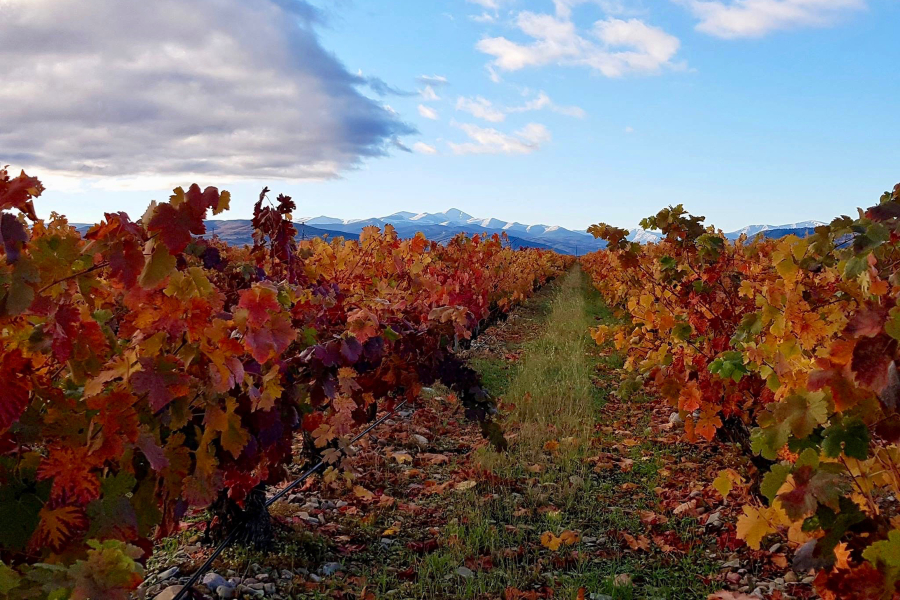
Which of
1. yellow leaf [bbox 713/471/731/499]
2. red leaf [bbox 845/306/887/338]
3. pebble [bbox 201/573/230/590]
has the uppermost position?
red leaf [bbox 845/306/887/338]

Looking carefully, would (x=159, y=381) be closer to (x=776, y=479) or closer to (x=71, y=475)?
(x=71, y=475)

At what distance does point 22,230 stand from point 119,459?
Result: 0.69m

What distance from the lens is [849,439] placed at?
1.49 meters

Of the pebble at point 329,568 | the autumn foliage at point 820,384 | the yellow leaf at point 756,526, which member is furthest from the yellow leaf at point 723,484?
the pebble at point 329,568

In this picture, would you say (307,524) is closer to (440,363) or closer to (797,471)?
(440,363)

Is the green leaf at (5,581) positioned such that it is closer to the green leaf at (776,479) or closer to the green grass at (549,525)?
the green leaf at (776,479)

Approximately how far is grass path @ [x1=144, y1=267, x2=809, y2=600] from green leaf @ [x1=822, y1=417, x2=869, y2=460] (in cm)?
180

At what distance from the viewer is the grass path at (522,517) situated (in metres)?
3.14

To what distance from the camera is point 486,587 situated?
3070mm

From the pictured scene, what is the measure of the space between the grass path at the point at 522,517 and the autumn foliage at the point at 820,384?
2.24ft

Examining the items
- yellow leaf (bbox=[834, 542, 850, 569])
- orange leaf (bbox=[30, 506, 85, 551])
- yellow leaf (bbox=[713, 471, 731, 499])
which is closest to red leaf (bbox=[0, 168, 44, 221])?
orange leaf (bbox=[30, 506, 85, 551])

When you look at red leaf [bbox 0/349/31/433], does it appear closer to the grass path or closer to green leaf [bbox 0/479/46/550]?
green leaf [bbox 0/479/46/550]

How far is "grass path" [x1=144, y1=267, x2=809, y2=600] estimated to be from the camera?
3.14 metres

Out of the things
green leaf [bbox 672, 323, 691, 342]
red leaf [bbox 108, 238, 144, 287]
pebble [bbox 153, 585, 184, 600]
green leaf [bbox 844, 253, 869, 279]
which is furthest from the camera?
green leaf [bbox 672, 323, 691, 342]
